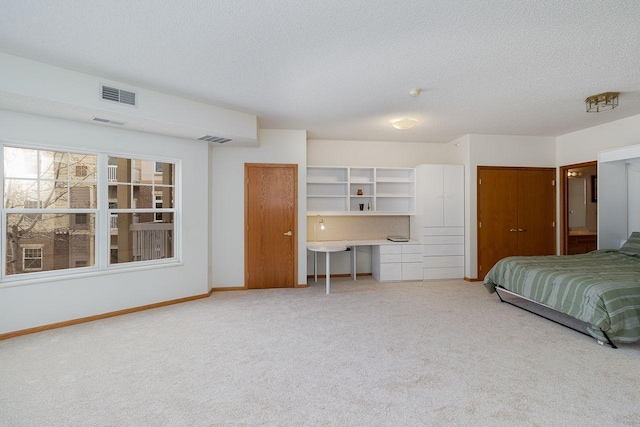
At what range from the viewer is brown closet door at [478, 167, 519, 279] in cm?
546

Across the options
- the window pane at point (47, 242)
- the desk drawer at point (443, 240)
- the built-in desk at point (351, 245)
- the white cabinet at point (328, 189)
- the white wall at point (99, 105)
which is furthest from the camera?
the white cabinet at point (328, 189)

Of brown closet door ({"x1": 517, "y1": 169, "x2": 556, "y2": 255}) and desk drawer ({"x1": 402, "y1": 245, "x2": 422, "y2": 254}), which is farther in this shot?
brown closet door ({"x1": 517, "y1": 169, "x2": 556, "y2": 255})

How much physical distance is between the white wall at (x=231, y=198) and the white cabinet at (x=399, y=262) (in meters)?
2.33

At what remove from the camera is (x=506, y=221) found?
551 centimetres

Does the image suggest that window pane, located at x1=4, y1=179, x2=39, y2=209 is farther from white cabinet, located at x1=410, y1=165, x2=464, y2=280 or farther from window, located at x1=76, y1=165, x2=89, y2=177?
white cabinet, located at x1=410, y1=165, x2=464, y2=280

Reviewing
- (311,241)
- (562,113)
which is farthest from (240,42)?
(562,113)

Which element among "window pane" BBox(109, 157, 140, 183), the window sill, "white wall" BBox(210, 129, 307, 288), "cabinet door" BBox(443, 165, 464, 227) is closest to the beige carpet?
the window sill

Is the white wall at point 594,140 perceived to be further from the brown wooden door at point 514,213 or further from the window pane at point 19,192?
the window pane at point 19,192

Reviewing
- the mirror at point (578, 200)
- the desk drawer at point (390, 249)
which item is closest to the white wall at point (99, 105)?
the desk drawer at point (390, 249)

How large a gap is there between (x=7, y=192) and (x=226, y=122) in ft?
7.87

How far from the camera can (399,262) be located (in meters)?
5.36

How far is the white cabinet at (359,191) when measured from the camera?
5.49 metres

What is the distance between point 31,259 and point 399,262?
4.98 metres

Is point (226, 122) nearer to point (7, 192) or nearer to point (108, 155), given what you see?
point (108, 155)
